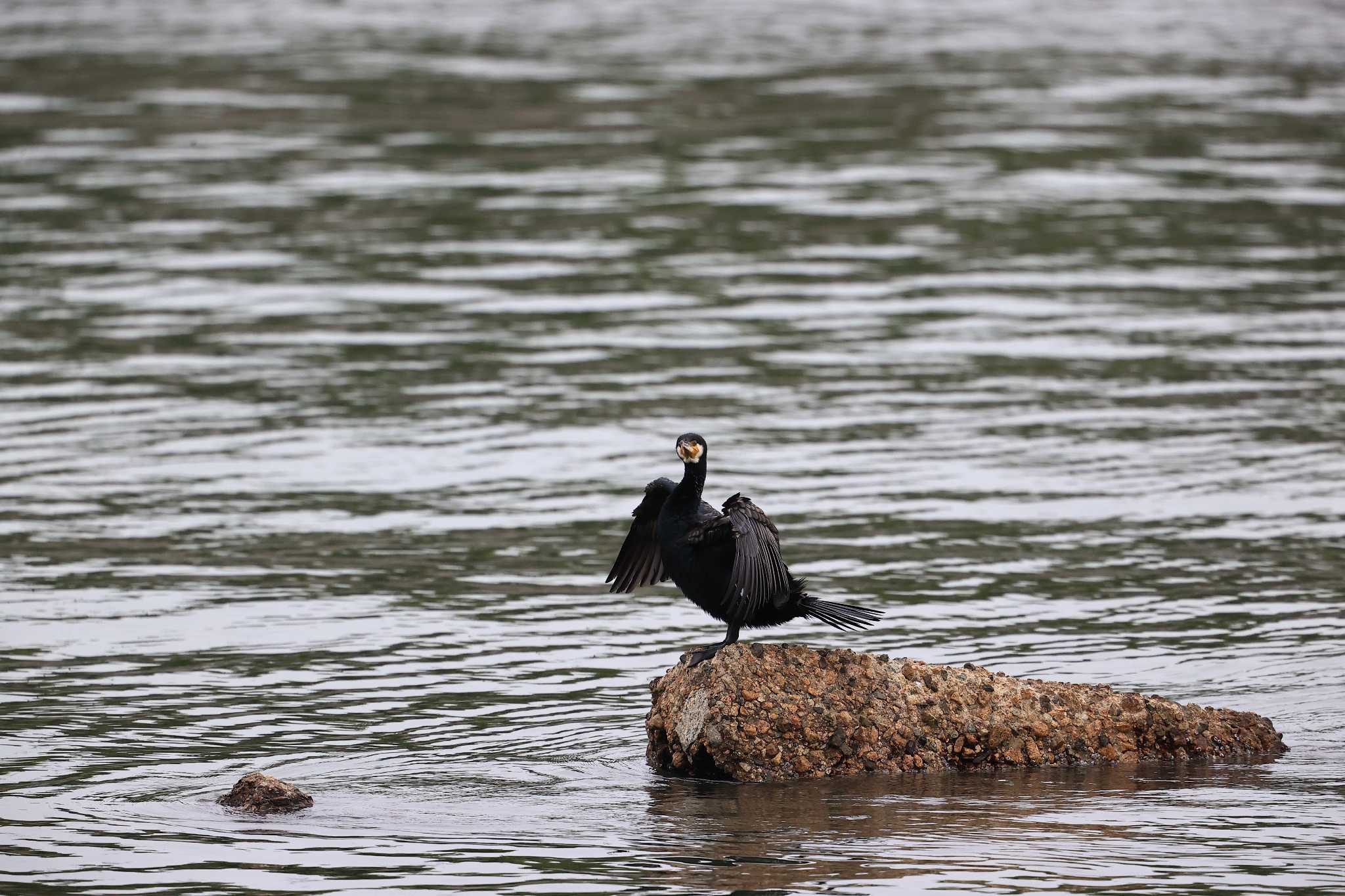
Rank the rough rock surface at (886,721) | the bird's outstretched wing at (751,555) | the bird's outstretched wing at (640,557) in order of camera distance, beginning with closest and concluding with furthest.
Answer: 1. the bird's outstretched wing at (751,555)
2. the rough rock surface at (886,721)
3. the bird's outstretched wing at (640,557)

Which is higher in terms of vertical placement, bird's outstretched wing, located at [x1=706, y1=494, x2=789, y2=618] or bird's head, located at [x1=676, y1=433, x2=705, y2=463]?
bird's head, located at [x1=676, y1=433, x2=705, y2=463]

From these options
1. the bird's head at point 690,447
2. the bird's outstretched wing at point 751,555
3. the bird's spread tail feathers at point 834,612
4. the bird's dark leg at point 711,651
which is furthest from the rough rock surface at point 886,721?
the bird's head at point 690,447

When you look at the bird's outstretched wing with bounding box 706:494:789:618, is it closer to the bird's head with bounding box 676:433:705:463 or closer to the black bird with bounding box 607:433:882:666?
the black bird with bounding box 607:433:882:666

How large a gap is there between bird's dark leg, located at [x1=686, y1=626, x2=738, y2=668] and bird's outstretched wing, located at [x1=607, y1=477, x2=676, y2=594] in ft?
1.71

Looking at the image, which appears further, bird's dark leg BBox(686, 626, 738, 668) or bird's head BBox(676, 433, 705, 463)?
bird's dark leg BBox(686, 626, 738, 668)

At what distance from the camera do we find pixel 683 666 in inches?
332

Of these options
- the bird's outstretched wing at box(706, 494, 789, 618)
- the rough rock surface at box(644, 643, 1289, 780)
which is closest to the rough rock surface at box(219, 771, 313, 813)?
the rough rock surface at box(644, 643, 1289, 780)

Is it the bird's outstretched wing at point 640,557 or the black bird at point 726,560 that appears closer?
the black bird at point 726,560

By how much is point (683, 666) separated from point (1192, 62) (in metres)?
26.2

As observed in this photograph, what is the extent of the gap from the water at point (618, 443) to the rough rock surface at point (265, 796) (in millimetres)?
97

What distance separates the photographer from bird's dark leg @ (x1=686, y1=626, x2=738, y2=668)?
8422 mm

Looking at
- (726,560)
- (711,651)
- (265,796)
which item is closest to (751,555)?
(726,560)

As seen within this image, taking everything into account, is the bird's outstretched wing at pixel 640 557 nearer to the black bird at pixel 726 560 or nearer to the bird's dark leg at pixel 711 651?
the black bird at pixel 726 560

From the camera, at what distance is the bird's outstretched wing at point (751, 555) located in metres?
7.98
